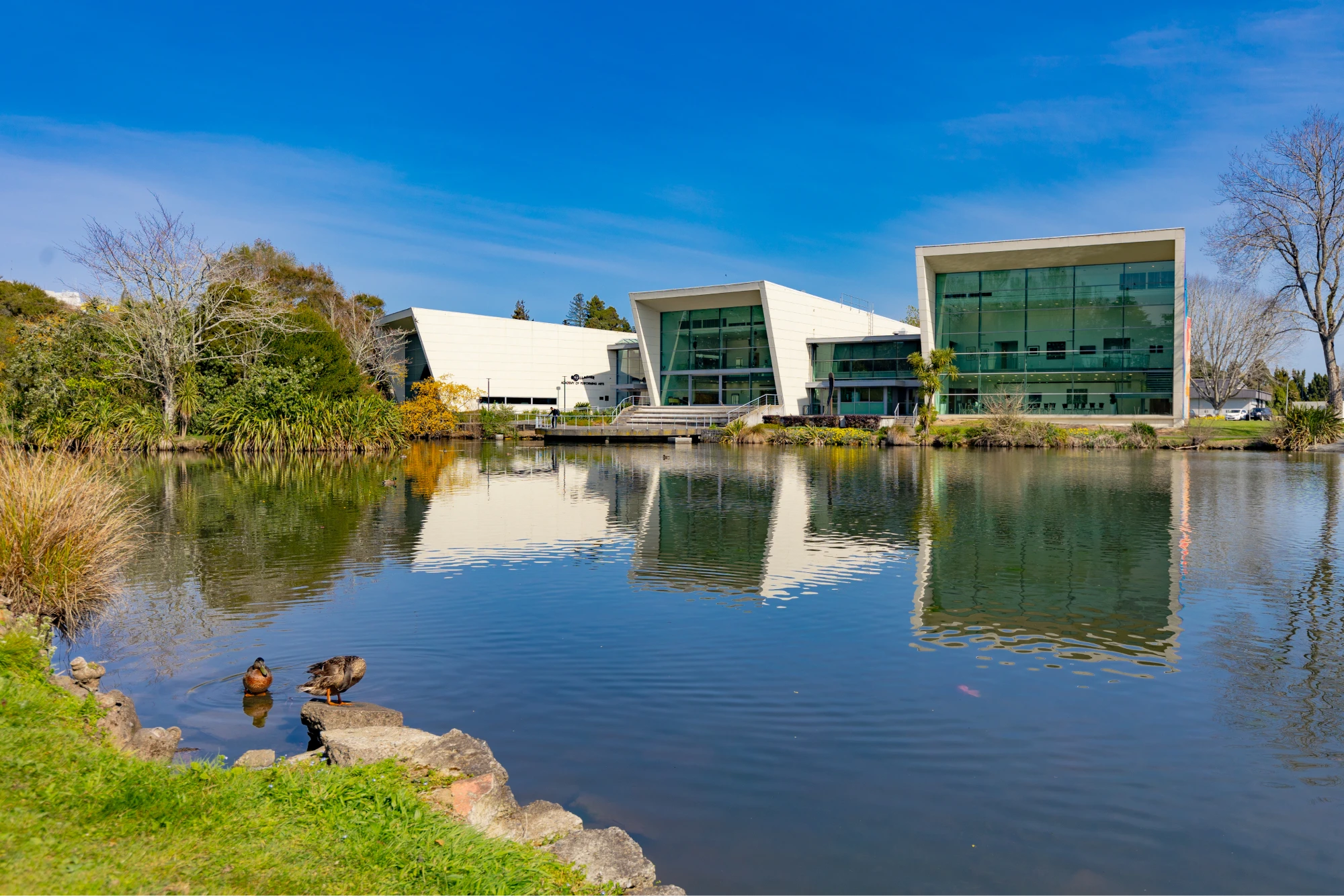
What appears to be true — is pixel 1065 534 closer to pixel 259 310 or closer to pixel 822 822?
pixel 822 822

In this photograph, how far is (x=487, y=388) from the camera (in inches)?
2518

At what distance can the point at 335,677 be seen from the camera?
621 centimetres

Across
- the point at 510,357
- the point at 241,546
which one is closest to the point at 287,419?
the point at 241,546

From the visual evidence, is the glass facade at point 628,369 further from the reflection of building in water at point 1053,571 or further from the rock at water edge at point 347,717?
the rock at water edge at point 347,717

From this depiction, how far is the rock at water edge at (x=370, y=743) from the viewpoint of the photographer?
185 inches

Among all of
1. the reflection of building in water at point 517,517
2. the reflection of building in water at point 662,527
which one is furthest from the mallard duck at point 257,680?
the reflection of building in water at point 517,517

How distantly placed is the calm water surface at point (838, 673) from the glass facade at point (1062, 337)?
35.0 metres

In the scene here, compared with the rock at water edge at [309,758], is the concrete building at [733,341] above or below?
above

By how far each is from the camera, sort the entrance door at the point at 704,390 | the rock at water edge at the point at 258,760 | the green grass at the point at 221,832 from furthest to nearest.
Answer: the entrance door at the point at 704,390
the rock at water edge at the point at 258,760
the green grass at the point at 221,832

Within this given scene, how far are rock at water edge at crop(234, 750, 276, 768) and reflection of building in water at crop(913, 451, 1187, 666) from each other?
5307 mm

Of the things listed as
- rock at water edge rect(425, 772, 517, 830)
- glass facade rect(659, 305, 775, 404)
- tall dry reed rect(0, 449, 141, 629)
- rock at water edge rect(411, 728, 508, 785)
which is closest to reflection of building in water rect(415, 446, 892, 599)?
tall dry reed rect(0, 449, 141, 629)

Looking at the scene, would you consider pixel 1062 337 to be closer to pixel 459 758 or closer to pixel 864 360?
pixel 864 360

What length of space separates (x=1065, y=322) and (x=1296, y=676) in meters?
47.4

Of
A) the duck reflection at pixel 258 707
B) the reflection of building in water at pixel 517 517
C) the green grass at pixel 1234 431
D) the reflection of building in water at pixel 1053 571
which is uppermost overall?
the green grass at pixel 1234 431
